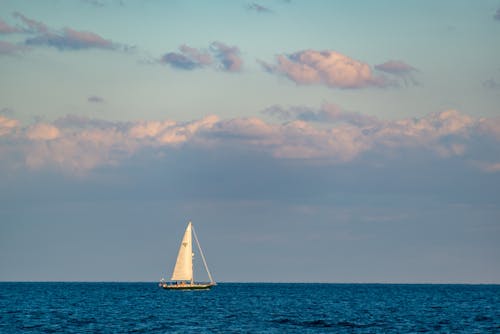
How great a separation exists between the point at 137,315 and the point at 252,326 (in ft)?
87.1

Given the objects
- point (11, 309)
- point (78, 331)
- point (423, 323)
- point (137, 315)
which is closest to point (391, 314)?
point (423, 323)

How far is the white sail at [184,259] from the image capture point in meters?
185

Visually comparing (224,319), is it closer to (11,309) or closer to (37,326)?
(37,326)

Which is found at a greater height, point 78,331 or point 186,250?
point 186,250

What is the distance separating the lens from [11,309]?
13525 cm

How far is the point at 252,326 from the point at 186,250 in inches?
3429

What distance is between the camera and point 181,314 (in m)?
122

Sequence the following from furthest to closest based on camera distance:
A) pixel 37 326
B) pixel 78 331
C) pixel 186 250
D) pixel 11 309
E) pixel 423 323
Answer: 1. pixel 186 250
2. pixel 11 309
3. pixel 423 323
4. pixel 37 326
5. pixel 78 331

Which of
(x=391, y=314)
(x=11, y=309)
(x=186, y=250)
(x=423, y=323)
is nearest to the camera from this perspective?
(x=423, y=323)

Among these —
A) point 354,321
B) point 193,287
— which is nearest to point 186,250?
point 193,287

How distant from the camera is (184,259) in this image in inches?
7279

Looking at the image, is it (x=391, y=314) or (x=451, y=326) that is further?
(x=391, y=314)

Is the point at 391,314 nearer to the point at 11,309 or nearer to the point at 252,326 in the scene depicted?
the point at 252,326

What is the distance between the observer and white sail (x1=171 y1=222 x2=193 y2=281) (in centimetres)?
18488
